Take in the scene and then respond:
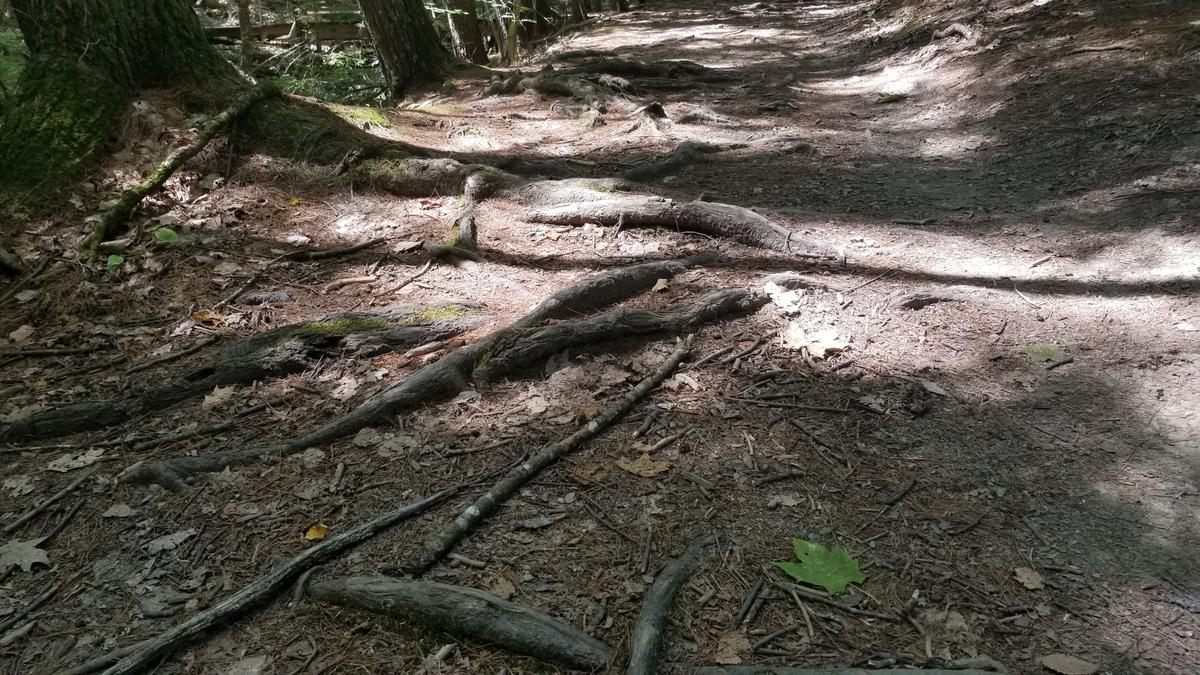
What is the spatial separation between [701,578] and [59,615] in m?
2.46

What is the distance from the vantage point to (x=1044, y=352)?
400cm

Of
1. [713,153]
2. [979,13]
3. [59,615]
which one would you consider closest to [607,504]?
[59,615]

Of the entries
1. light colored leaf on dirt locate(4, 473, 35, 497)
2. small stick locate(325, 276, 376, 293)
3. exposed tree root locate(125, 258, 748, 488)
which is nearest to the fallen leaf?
exposed tree root locate(125, 258, 748, 488)

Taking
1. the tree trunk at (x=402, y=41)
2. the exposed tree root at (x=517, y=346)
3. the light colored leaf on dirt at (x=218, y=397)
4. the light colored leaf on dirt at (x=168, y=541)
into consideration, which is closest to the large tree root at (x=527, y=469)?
the exposed tree root at (x=517, y=346)

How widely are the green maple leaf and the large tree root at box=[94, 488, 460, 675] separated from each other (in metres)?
1.52

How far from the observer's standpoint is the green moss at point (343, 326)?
4.23m

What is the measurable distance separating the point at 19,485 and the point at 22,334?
1.51 meters

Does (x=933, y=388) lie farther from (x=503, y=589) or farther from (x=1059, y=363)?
(x=503, y=589)

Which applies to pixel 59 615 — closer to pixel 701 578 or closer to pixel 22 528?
pixel 22 528

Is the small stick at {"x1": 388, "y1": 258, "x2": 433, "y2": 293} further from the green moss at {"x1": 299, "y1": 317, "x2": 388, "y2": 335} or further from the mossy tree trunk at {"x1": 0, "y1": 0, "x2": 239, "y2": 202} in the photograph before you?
the mossy tree trunk at {"x1": 0, "y1": 0, "x2": 239, "y2": 202}

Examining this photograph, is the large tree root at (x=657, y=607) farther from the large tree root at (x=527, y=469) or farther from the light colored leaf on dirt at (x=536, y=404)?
the light colored leaf on dirt at (x=536, y=404)

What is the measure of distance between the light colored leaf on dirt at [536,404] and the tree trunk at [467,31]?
12557mm

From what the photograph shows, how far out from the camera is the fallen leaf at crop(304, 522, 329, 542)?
9.43 ft

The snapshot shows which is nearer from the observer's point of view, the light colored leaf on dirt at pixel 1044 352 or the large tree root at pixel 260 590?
the large tree root at pixel 260 590
